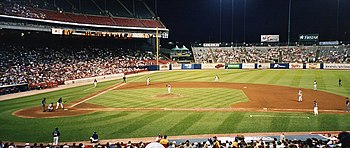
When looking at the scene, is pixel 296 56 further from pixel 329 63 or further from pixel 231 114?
pixel 231 114

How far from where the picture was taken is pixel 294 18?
276 ft

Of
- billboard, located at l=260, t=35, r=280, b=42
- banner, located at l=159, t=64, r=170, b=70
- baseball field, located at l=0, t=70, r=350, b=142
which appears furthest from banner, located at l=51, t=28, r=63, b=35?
billboard, located at l=260, t=35, r=280, b=42

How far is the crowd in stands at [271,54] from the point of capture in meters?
74.3

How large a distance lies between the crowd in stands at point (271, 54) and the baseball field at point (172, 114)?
41.3 metres

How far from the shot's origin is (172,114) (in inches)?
958

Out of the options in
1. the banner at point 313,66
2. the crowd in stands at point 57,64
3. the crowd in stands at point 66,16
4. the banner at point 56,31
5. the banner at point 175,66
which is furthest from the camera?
the banner at point 175,66

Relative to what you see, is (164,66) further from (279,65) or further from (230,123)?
(230,123)

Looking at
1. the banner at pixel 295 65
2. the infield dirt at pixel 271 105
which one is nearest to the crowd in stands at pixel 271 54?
the banner at pixel 295 65

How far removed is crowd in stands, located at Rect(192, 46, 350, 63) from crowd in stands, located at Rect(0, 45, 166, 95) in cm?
1934

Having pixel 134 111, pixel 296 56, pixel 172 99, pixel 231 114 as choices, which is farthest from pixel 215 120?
pixel 296 56

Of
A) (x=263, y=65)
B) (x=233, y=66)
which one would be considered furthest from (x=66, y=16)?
(x=263, y=65)

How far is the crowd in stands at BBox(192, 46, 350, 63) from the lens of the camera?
244 ft

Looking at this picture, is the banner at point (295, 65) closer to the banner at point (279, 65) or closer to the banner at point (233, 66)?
the banner at point (279, 65)

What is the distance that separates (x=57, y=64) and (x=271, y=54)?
54.3 metres
